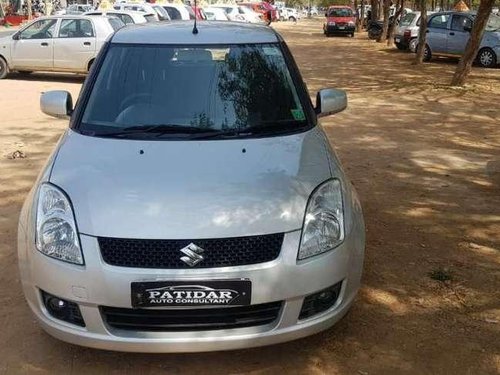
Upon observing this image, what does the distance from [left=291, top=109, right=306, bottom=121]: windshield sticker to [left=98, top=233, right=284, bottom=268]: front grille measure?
1.28 metres

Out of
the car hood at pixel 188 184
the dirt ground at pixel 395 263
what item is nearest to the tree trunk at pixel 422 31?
the dirt ground at pixel 395 263

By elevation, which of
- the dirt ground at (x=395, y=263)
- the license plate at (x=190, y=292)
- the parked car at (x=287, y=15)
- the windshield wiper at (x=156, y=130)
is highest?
the windshield wiper at (x=156, y=130)

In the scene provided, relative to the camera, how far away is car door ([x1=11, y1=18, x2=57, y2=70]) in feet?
46.5

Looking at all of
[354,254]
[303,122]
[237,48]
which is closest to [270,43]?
[237,48]

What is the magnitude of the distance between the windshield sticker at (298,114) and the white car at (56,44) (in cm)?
1103

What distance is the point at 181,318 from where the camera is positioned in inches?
110

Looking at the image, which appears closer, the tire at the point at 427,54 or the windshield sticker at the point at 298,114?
the windshield sticker at the point at 298,114

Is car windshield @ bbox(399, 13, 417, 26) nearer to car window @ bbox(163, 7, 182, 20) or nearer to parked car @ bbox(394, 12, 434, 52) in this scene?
parked car @ bbox(394, 12, 434, 52)

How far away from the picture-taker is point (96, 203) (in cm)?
289

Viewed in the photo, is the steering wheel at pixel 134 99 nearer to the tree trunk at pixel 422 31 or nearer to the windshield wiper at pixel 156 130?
the windshield wiper at pixel 156 130

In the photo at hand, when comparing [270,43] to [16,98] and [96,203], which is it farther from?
[16,98]

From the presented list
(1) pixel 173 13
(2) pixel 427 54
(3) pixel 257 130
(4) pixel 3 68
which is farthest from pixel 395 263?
(1) pixel 173 13

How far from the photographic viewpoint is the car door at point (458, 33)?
61.5 ft

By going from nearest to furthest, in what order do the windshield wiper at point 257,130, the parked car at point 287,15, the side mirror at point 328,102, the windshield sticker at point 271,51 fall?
the windshield wiper at point 257,130 → the windshield sticker at point 271,51 → the side mirror at point 328,102 → the parked car at point 287,15
